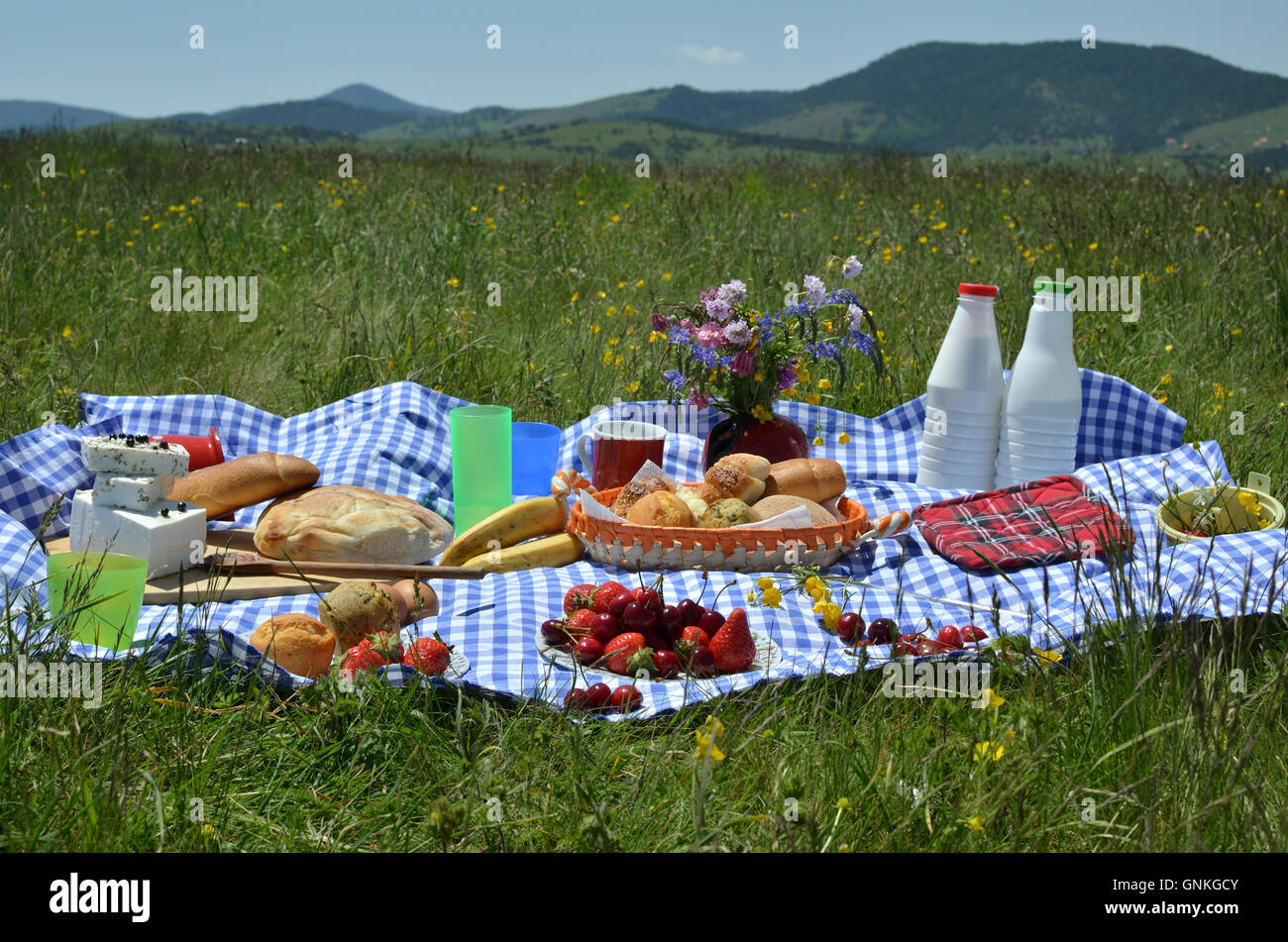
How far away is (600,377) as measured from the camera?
14.4ft

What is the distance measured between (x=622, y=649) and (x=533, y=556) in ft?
2.36

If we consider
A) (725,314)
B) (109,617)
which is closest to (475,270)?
(725,314)

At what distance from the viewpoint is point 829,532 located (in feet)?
8.93

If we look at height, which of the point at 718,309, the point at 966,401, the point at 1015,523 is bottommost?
the point at 1015,523

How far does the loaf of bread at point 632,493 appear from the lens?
2.88 metres

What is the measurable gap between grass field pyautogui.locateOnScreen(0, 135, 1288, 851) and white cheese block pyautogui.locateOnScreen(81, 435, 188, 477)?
70 cm

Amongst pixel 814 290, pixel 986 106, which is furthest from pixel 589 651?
pixel 986 106

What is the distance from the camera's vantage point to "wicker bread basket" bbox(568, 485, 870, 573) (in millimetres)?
2682

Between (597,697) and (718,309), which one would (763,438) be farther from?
(597,697)

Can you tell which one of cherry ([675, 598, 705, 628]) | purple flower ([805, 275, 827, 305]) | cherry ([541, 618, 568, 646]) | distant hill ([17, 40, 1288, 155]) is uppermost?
distant hill ([17, 40, 1288, 155])

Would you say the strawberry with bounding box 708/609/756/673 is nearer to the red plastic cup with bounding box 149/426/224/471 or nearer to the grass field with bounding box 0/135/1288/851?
the grass field with bounding box 0/135/1288/851

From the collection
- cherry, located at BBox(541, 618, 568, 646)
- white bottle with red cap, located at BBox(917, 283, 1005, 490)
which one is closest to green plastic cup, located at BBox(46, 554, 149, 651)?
cherry, located at BBox(541, 618, 568, 646)
